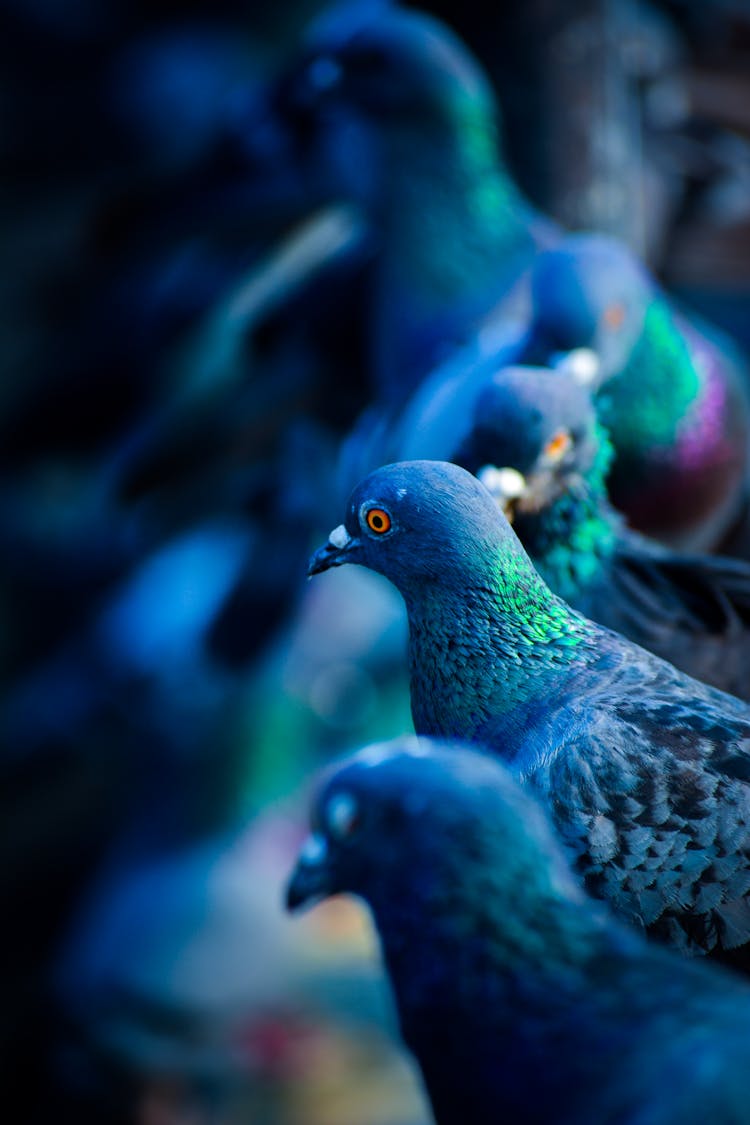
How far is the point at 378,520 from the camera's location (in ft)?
4.94

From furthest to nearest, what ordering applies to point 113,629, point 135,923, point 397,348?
point 113,629 < point 135,923 < point 397,348

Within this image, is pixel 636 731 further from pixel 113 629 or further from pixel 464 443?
pixel 113 629

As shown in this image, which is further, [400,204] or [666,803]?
[400,204]

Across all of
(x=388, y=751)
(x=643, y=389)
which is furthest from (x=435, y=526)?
(x=643, y=389)

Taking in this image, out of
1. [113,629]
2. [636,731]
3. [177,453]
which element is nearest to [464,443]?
[636,731]

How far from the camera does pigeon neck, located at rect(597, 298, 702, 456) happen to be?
2.54 meters

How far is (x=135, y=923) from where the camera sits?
4.16m

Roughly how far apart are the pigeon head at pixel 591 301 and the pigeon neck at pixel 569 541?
0.57 meters

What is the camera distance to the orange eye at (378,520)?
1495 mm

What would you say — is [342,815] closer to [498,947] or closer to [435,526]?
[498,947]

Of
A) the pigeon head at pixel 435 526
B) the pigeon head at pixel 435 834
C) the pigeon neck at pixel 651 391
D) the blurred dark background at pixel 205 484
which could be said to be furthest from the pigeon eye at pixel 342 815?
the blurred dark background at pixel 205 484

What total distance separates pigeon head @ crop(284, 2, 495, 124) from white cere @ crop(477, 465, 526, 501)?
1.55 m

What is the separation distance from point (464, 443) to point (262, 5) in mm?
4431

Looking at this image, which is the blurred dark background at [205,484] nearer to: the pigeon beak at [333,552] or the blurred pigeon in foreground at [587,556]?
the blurred pigeon in foreground at [587,556]
